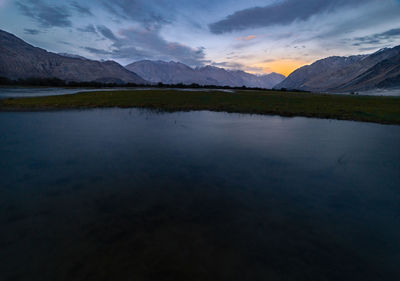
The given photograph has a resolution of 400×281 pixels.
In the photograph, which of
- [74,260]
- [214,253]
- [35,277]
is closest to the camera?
[35,277]

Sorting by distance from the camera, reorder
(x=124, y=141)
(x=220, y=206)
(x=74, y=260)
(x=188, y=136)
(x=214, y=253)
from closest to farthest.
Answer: (x=74, y=260)
(x=214, y=253)
(x=220, y=206)
(x=124, y=141)
(x=188, y=136)

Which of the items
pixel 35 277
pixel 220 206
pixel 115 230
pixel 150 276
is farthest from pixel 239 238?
pixel 35 277

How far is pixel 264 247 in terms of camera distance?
557 cm

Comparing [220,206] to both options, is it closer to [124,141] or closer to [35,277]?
[35,277]

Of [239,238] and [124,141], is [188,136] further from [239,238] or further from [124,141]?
[239,238]

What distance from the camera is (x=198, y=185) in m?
9.16

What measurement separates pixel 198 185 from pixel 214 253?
400 centimetres

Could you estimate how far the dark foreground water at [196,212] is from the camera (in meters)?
4.93

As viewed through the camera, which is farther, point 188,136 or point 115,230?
point 188,136

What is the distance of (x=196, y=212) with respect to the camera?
7098 mm

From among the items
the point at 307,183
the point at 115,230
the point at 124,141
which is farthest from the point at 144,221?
the point at 124,141

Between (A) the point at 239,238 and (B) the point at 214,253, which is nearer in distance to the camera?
(B) the point at 214,253

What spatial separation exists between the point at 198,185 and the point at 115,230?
4.11m

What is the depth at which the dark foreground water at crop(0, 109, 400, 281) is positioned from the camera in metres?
4.93
